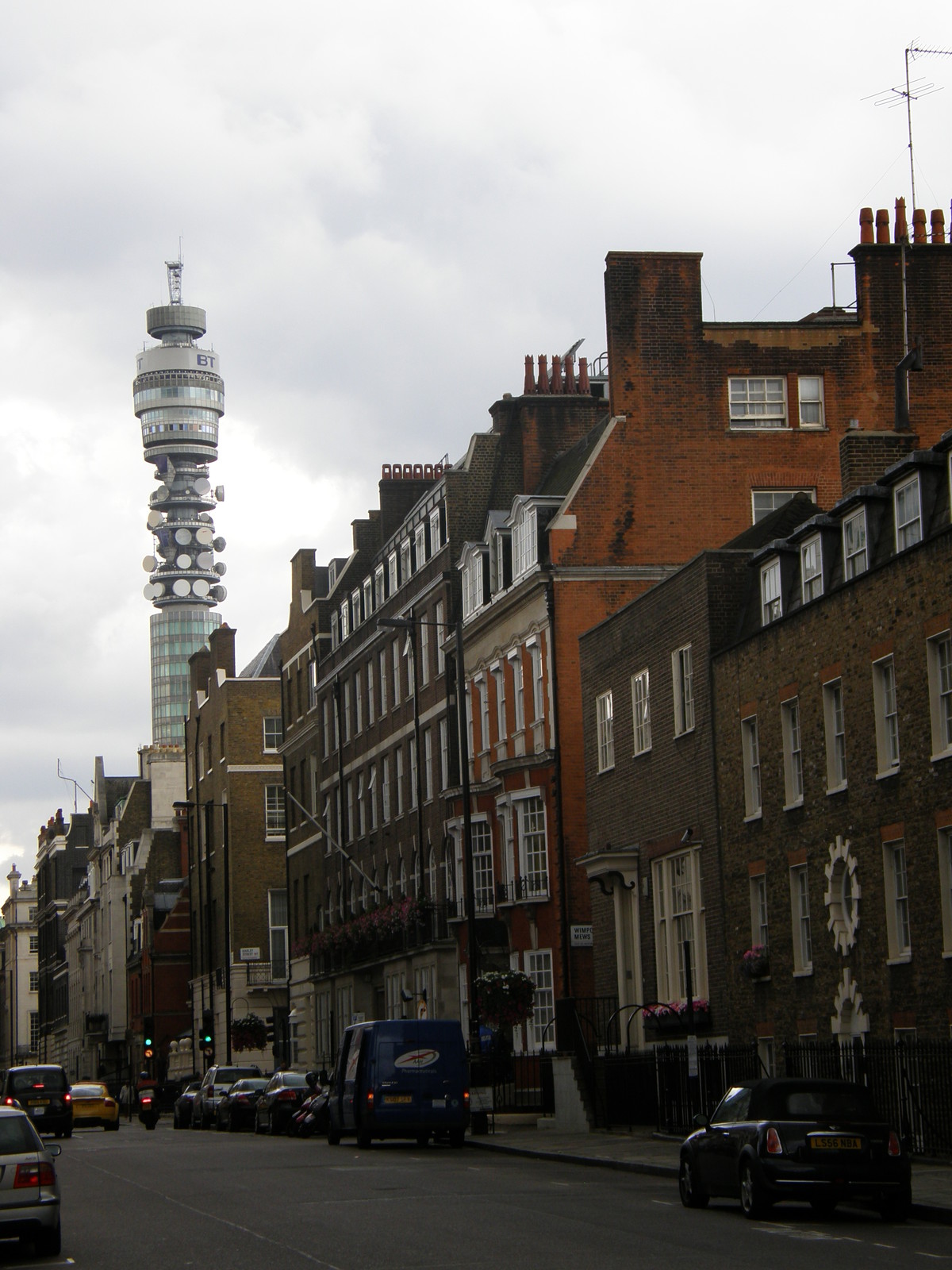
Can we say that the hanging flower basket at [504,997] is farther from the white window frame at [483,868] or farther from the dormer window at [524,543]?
the dormer window at [524,543]

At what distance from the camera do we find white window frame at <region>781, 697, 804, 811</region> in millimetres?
31906

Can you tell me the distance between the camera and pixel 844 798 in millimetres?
29938

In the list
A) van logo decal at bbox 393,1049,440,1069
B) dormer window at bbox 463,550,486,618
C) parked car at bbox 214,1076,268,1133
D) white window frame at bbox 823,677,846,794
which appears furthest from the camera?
dormer window at bbox 463,550,486,618

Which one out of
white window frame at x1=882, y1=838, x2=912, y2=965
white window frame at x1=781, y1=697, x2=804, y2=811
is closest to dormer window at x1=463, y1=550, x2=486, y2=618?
white window frame at x1=781, y1=697, x2=804, y2=811

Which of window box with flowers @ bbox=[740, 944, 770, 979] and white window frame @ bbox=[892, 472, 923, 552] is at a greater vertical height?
white window frame @ bbox=[892, 472, 923, 552]

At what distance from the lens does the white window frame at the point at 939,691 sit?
88.0ft

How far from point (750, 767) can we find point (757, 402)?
53.8 feet

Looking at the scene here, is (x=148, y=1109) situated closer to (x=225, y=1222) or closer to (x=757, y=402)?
(x=757, y=402)

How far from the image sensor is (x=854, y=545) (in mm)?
30531

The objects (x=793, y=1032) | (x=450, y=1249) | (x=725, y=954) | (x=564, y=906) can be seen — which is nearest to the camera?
(x=450, y=1249)

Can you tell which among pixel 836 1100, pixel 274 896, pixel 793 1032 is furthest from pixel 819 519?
pixel 274 896

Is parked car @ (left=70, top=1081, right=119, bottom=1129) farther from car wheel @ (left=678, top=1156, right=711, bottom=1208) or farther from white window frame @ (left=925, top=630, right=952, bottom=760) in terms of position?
car wheel @ (left=678, top=1156, right=711, bottom=1208)

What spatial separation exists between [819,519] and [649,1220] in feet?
46.2

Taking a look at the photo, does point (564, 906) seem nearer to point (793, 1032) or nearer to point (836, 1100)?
point (793, 1032)
